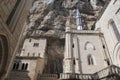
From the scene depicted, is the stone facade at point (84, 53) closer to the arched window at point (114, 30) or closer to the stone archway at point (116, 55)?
the stone archway at point (116, 55)

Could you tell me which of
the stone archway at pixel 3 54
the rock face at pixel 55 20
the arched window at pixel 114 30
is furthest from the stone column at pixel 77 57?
the stone archway at pixel 3 54

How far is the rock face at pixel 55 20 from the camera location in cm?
3008

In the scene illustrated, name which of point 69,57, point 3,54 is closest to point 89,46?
point 69,57

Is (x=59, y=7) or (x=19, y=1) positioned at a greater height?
(x=59, y=7)

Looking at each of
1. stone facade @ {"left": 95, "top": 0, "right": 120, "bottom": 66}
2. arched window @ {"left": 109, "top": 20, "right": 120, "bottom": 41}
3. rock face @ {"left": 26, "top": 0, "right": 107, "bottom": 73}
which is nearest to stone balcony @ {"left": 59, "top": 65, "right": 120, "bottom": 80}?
stone facade @ {"left": 95, "top": 0, "right": 120, "bottom": 66}

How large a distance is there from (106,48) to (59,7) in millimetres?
18890

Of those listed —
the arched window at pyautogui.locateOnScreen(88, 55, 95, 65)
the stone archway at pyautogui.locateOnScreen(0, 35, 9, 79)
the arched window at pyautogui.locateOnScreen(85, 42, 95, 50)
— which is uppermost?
the arched window at pyautogui.locateOnScreen(85, 42, 95, 50)

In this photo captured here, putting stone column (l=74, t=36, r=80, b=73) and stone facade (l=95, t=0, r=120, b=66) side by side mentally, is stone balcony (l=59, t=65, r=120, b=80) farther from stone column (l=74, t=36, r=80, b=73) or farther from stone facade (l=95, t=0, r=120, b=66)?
stone facade (l=95, t=0, r=120, b=66)

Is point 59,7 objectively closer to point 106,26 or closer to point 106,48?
point 106,26

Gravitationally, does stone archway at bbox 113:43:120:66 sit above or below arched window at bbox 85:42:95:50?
below

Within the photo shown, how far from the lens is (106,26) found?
69.8ft

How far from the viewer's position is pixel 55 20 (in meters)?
32.1

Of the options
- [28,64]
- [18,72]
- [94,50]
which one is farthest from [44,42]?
[94,50]

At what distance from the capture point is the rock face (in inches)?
1184
